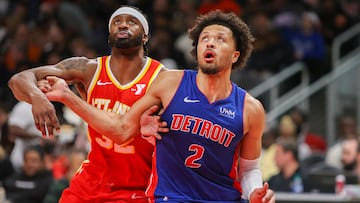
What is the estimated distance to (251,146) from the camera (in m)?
6.67

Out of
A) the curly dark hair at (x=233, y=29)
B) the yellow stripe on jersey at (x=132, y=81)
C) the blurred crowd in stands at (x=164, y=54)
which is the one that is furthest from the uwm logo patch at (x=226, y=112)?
the blurred crowd in stands at (x=164, y=54)

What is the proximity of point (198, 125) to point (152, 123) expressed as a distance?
0.32 meters

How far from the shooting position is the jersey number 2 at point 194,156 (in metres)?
6.49

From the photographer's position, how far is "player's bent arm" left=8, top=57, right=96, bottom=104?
6.51 m

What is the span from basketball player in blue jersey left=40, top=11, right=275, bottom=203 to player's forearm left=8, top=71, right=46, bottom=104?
11cm

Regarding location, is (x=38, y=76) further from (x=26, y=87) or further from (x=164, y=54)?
(x=164, y=54)

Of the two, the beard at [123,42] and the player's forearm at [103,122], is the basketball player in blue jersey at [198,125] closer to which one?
the player's forearm at [103,122]

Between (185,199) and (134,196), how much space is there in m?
0.63

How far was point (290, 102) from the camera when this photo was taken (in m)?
14.9

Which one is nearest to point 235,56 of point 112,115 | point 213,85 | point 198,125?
point 213,85

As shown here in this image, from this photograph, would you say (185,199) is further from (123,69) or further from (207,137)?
(123,69)

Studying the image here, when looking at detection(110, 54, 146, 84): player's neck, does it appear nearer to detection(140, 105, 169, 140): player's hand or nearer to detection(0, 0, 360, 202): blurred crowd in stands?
detection(140, 105, 169, 140): player's hand

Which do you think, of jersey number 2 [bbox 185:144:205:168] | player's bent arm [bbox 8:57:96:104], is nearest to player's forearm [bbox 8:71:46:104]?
player's bent arm [bbox 8:57:96:104]

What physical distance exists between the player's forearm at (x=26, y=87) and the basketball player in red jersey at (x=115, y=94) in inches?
0.4
